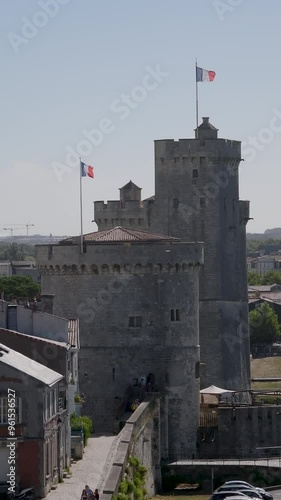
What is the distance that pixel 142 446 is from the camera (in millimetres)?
58156

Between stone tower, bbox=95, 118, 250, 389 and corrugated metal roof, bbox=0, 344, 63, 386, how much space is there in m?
29.3

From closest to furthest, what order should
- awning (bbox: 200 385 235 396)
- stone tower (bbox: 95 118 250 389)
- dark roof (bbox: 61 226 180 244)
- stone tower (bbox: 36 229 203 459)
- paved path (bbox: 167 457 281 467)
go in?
paved path (bbox: 167 457 281 467)
stone tower (bbox: 36 229 203 459)
dark roof (bbox: 61 226 180 244)
awning (bbox: 200 385 235 396)
stone tower (bbox: 95 118 250 389)

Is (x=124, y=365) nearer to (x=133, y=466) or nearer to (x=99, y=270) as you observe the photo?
(x=99, y=270)

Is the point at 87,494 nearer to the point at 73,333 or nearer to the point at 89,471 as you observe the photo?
the point at 89,471

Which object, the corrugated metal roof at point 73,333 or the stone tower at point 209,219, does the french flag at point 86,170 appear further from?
the stone tower at point 209,219

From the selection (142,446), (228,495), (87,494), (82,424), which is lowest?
(228,495)

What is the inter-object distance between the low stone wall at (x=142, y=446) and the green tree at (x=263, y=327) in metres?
79.0

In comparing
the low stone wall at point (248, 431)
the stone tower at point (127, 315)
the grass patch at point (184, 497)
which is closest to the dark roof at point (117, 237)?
the stone tower at point (127, 315)

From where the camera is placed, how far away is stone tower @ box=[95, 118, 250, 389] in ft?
260

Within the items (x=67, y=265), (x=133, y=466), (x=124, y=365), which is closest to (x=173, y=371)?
(x=124, y=365)

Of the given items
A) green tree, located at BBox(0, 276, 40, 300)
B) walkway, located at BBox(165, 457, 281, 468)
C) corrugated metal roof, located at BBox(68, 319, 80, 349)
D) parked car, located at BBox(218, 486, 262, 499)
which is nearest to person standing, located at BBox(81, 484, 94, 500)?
parked car, located at BBox(218, 486, 262, 499)

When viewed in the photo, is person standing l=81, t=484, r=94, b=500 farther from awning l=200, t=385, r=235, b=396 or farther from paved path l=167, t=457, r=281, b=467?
awning l=200, t=385, r=235, b=396

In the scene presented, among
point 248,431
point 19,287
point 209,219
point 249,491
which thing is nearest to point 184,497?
point 249,491

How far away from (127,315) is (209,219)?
16.1 m
